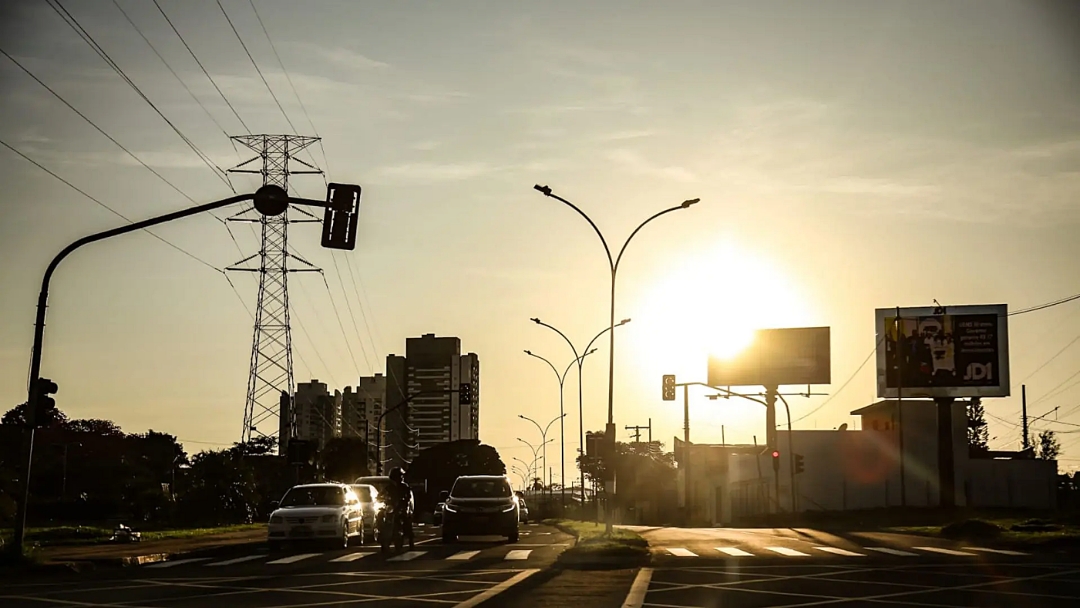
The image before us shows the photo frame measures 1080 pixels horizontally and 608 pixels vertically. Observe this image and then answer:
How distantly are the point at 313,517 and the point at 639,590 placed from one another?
13711 mm

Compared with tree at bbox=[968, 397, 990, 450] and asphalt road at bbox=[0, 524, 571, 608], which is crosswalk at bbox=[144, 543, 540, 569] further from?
tree at bbox=[968, 397, 990, 450]

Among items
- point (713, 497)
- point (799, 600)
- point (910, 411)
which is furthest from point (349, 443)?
point (799, 600)

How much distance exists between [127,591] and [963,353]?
6088cm

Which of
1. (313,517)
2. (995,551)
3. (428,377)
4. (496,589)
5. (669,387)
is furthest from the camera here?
(428,377)

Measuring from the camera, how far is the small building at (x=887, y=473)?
84.6 meters

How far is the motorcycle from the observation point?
2720 centimetres

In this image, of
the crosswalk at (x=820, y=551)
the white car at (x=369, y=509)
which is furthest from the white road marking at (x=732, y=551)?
the white car at (x=369, y=509)

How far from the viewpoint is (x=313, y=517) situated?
2902cm

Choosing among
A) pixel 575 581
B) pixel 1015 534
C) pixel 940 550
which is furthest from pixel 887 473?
pixel 575 581

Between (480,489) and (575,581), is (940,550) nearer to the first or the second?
(480,489)

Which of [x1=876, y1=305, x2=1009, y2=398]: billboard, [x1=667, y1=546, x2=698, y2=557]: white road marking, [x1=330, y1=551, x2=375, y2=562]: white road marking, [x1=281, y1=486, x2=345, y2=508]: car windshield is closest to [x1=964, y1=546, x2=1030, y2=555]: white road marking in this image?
[x1=667, y1=546, x2=698, y2=557]: white road marking

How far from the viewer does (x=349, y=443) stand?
288 ft

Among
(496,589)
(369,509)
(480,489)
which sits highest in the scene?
(480,489)

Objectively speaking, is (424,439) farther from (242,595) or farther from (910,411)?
(242,595)
